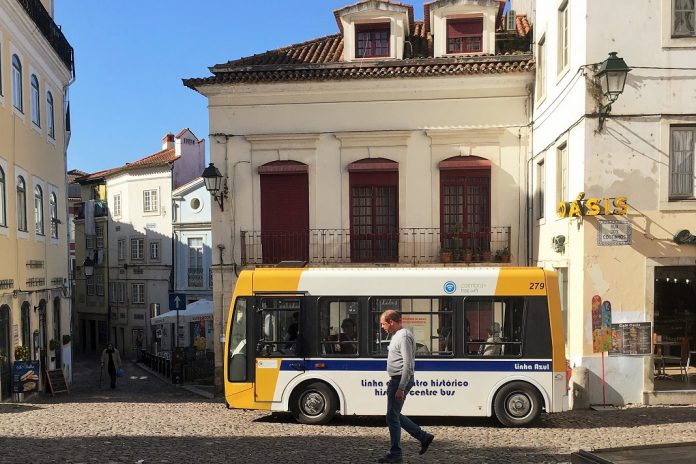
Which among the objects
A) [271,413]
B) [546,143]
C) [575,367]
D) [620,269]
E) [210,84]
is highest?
[210,84]

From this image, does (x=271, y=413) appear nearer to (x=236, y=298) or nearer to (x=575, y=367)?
(x=236, y=298)

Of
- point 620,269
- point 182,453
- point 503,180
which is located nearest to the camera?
point 182,453

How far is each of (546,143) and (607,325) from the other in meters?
4.36

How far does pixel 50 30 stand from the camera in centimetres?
1777

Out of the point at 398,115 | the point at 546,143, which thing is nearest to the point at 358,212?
the point at 398,115

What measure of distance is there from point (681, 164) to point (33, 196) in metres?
15.2

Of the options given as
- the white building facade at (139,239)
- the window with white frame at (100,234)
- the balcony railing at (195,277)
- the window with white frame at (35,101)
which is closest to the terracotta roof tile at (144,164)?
the white building facade at (139,239)

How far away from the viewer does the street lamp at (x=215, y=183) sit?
1540cm

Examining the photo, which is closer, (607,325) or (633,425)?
(633,425)

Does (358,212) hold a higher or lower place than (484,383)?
higher

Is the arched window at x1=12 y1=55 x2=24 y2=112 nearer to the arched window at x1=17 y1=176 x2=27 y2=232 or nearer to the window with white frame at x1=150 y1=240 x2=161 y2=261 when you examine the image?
the arched window at x1=17 y1=176 x2=27 y2=232

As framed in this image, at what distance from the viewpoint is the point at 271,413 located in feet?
37.3

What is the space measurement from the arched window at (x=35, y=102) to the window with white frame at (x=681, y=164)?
15.2m

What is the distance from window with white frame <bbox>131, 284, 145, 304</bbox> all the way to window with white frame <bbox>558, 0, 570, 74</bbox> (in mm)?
29858
